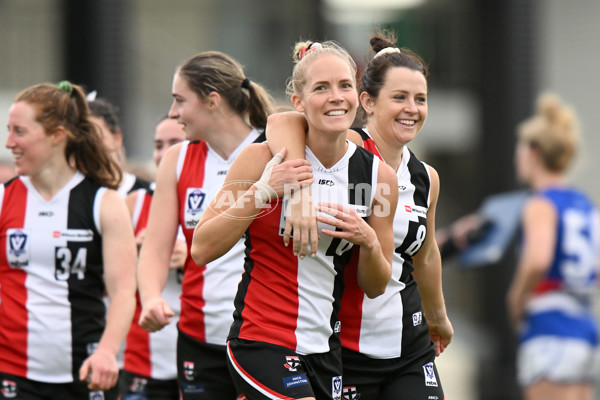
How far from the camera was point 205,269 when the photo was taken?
4.47 metres

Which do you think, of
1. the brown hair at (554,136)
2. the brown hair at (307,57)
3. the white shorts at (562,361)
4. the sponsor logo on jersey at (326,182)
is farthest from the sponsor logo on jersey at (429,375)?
the brown hair at (554,136)

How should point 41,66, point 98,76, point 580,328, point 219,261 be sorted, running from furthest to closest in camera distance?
point 41,66 → point 98,76 → point 580,328 → point 219,261

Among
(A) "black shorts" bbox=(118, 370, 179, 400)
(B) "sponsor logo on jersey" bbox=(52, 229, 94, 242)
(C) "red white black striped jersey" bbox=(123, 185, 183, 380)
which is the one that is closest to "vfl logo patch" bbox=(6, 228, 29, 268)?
(B) "sponsor logo on jersey" bbox=(52, 229, 94, 242)

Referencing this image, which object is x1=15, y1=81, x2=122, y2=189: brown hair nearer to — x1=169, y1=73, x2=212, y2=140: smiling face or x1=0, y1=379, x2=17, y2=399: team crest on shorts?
x1=169, y1=73, x2=212, y2=140: smiling face

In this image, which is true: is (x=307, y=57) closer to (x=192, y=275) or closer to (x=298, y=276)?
(x=298, y=276)

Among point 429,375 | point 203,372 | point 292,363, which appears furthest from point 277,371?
point 203,372

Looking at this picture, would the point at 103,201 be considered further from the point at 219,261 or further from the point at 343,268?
the point at 343,268

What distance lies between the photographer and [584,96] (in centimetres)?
1733

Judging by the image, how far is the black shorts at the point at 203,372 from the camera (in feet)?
14.4

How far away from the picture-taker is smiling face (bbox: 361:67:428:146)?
12.5 ft

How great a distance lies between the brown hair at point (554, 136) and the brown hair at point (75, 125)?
3327mm

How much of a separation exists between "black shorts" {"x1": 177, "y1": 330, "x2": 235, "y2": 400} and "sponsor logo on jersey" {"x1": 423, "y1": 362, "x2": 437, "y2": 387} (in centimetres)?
96

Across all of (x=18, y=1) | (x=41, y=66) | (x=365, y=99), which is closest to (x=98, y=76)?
(x=365, y=99)

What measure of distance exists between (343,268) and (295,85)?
706 mm
